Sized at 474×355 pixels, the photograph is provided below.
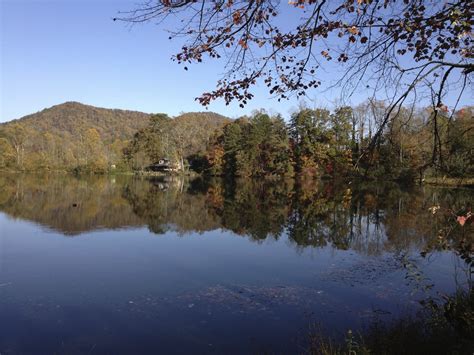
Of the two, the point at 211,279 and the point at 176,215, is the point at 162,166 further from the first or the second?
the point at 211,279

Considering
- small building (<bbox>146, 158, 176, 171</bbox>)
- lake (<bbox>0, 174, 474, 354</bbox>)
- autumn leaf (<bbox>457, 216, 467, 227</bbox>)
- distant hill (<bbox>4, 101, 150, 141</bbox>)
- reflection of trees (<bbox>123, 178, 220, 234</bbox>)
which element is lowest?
lake (<bbox>0, 174, 474, 354</bbox>)

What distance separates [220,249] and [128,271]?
311 cm

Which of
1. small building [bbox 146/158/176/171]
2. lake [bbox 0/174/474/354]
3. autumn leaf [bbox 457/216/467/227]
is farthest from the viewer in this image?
small building [bbox 146/158/176/171]

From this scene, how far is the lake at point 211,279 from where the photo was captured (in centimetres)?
550

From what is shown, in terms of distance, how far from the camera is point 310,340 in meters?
5.09

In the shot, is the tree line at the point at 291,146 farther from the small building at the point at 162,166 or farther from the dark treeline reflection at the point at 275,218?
the dark treeline reflection at the point at 275,218

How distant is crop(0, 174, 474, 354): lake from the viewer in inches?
217

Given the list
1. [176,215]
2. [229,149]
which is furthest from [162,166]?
[176,215]

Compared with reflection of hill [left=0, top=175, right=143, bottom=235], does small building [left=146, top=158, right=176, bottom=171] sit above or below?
above

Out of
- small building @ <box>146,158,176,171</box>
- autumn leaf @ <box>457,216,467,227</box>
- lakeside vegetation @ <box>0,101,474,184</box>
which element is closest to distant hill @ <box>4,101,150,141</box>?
lakeside vegetation @ <box>0,101,474,184</box>

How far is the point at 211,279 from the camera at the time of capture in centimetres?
811

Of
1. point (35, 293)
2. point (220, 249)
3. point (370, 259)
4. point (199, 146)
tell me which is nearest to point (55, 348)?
point (35, 293)

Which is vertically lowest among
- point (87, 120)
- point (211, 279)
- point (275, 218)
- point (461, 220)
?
point (211, 279)

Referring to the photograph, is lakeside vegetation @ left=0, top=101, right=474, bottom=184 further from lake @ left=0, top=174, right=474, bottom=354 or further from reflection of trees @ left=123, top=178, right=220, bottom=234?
lake @ left=0, top=174, right=474, bottom=354
